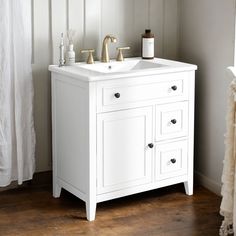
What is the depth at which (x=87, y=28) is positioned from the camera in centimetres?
366

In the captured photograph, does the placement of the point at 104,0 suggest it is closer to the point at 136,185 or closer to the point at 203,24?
the point at 203,24

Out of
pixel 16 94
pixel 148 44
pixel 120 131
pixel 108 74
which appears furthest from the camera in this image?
pixel 148 44

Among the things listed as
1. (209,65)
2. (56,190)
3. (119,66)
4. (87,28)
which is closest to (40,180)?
(56,190)

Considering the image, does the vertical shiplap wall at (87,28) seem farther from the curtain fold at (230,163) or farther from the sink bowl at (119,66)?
the curtain fold at (230,163)

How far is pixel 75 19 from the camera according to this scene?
11.9ft

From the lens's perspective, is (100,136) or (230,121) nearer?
(230,121)

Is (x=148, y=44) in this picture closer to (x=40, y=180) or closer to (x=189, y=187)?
(x=189, y=187)

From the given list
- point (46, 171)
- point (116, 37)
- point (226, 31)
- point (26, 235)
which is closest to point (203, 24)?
Result: point (226, 31)

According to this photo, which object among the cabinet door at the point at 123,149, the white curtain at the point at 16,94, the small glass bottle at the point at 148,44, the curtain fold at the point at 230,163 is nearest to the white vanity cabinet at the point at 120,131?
the cabinet door at the point at 123,149

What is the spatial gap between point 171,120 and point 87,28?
2.47 ft

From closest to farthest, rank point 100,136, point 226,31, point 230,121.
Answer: point 230,121, point 100,136, point 226,31

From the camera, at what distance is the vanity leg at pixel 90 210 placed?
129 inches

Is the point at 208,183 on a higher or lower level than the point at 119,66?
lower

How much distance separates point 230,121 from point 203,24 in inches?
37.8
